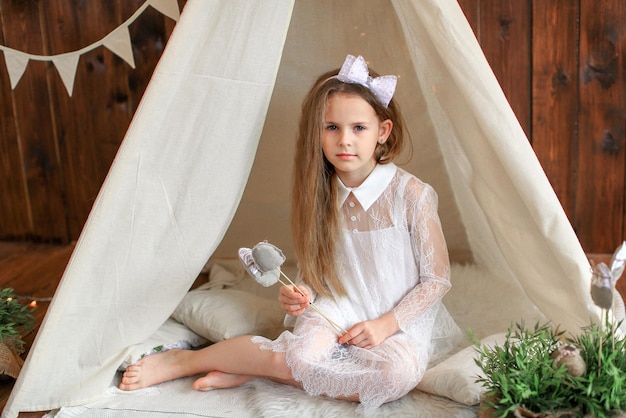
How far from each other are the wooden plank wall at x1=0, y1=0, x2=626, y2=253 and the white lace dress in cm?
95

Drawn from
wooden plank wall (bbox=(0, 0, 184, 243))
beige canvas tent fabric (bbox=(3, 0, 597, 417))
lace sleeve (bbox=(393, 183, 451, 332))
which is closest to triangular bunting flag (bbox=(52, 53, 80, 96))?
beige canvas tent fabric (bbox=(3, 0, 597, 417))

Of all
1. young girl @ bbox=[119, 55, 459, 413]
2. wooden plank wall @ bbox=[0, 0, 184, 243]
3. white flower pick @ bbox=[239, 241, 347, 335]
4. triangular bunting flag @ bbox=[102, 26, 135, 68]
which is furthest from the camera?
wooden plank wall @ bbox=[0, 0, 184, 243]

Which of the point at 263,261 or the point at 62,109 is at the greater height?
the point at 62,109

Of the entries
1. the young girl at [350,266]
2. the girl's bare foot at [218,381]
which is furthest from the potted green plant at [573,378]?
the girl's bare foot at [218,381]

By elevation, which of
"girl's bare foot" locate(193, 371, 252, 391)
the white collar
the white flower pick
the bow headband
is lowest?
"girl's bare foot" locate(193, 371, 252, 391)

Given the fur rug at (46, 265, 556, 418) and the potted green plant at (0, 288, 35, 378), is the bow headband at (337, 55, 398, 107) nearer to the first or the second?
the fur rug at (46, 265, 556, 418)

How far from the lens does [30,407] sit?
1.67 m

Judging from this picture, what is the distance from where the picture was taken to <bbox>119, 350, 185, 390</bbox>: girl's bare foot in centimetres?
178

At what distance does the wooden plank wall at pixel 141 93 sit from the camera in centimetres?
247

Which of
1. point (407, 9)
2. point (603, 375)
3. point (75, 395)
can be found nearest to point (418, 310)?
point (603, 375)

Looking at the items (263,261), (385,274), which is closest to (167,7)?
(263,261)

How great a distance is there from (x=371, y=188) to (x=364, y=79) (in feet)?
0.85

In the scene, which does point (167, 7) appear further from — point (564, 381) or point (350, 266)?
point (564, 381)

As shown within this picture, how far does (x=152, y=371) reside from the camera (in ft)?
5.92
